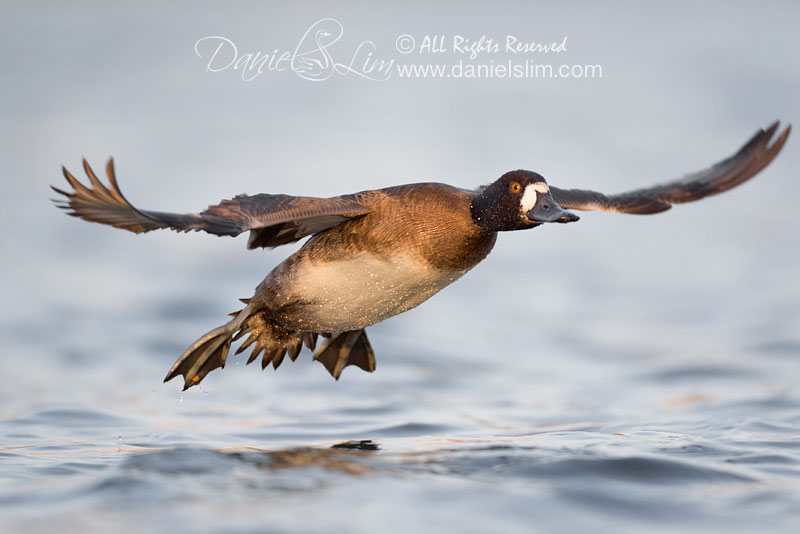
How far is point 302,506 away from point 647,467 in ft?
7.02

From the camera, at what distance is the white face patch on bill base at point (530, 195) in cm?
660

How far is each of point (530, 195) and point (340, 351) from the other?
2.49 m

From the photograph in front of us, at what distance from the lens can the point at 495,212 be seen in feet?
22.1

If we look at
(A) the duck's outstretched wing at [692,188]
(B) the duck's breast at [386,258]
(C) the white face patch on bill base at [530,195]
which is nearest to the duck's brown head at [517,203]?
(C) the white face patch on bill base at [530,195]

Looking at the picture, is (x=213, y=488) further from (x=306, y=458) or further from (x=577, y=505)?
(x=577, y=505)

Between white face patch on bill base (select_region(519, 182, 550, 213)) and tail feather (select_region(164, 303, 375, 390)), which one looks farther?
tail feather (select_region(164, 303, 375, 390))

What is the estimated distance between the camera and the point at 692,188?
24.4ft

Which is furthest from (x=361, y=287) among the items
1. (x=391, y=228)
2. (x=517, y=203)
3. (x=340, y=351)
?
(x=340, y=351)

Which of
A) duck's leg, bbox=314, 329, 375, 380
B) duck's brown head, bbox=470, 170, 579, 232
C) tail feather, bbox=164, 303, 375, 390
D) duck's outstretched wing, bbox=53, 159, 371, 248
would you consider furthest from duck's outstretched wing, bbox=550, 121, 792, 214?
tail feather, bbox=164, 303, 375, 390

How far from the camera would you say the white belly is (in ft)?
23.2

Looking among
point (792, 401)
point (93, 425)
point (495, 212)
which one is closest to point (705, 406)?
point (792, 401)

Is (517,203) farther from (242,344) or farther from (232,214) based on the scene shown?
(242,344)

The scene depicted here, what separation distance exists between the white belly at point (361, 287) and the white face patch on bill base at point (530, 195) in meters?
0.78

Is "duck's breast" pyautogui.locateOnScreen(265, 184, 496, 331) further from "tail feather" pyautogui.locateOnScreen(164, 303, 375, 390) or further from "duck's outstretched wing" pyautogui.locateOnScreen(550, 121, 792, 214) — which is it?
"duck's outstretched wing" pyautogui.locateOnScreen(550, 121, 792, 214)
